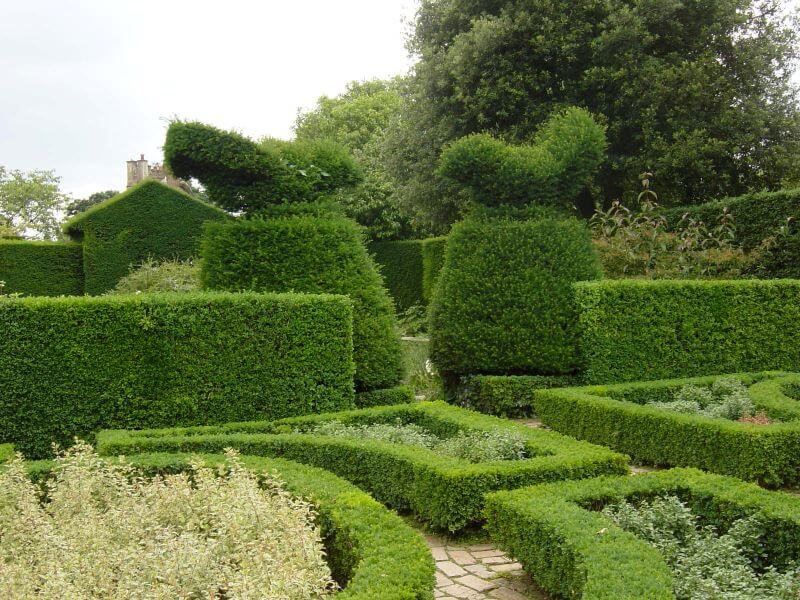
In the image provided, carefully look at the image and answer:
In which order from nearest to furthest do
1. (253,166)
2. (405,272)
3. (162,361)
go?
(162,361) → (253,166) → (405,272)

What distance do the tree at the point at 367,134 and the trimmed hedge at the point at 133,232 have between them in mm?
6968

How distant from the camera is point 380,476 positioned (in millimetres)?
5742

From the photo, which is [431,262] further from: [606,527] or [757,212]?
[606,527]

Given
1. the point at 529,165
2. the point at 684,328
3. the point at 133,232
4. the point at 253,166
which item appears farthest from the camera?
the point at 133,232

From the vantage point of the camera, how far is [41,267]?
67.2ft

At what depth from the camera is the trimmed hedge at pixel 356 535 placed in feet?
10.3

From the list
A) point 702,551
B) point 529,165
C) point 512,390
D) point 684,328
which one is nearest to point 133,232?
point 529,165

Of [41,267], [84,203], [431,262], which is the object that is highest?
[84,203]

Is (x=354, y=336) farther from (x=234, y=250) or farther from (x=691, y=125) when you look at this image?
(x=691, y=125)

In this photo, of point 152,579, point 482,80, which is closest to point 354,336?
point 152,579

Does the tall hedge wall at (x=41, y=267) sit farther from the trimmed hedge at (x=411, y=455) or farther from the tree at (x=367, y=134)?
the trimmed hedge at (x=411, y=455)

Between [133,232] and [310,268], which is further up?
[133,232]

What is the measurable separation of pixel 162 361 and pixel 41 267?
15.6 m

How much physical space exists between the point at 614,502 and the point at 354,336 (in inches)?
191
